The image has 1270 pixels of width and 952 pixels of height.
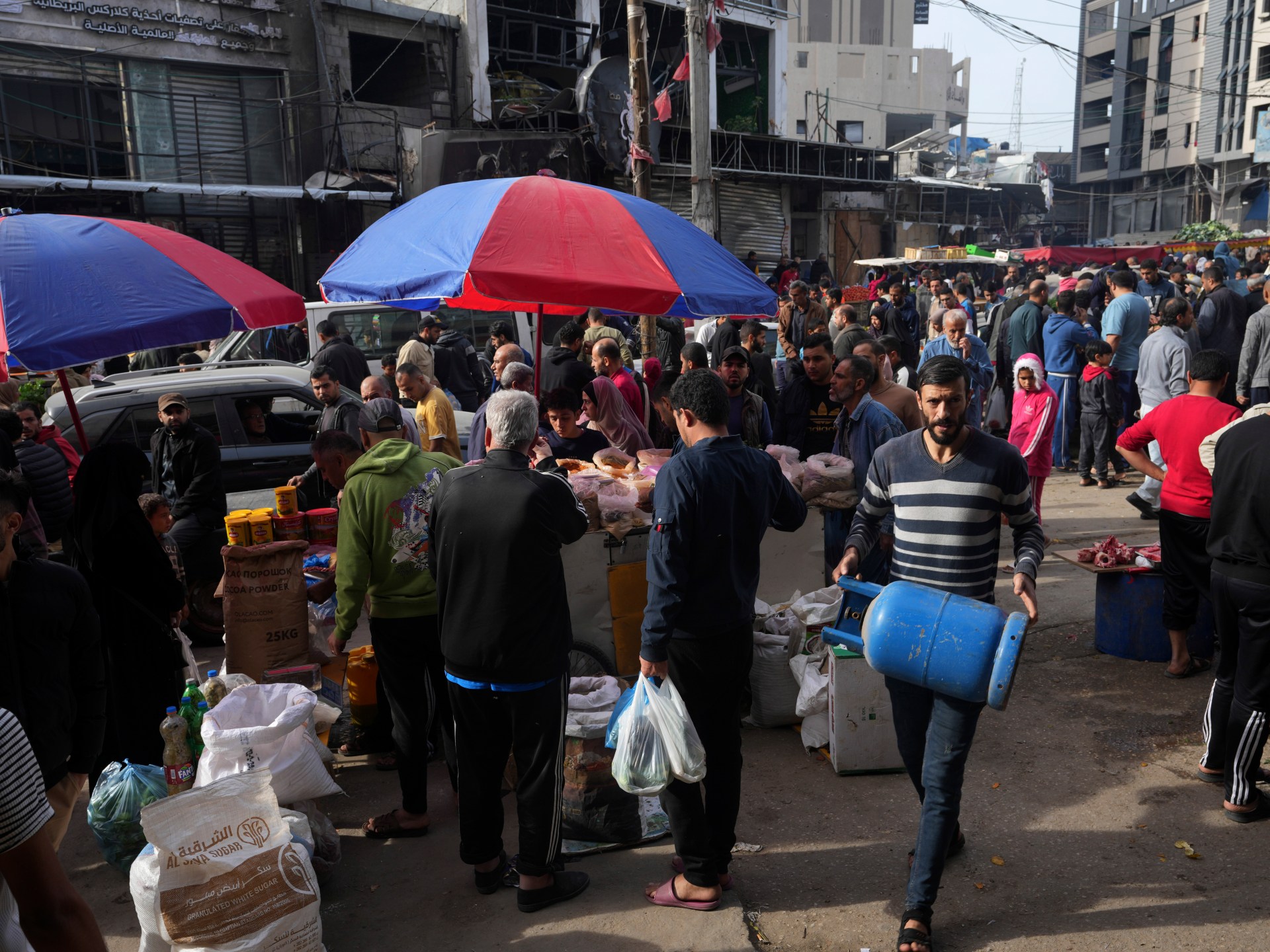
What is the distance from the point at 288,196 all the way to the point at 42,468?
12.9 m

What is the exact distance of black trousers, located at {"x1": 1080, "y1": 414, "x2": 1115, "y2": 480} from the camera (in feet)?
34.6

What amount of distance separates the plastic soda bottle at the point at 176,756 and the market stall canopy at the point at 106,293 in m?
1.53

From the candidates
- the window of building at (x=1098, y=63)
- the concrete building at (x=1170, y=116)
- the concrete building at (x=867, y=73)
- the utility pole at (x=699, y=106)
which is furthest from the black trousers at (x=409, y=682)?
the window of building at (x=1098, y=63)

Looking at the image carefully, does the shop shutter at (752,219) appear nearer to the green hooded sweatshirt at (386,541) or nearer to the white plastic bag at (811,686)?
the white plastic bag at (811,686)

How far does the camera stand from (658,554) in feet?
11.7

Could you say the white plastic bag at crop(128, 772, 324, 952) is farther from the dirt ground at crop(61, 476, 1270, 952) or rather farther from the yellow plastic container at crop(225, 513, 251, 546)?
the yellow plastic container at crop(225, 513, 251, 546)

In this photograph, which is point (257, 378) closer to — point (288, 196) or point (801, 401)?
point (801, 401)

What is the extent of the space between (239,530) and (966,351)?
23.5 ft

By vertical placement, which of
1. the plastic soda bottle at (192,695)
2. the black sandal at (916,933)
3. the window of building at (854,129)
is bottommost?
the black sandal at (916,933)

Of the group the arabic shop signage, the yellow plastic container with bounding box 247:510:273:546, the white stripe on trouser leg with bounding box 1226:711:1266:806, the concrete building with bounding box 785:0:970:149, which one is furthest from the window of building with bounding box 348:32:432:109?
the concrete building with bounding box 785:0:970:149

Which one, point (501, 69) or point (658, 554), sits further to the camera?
point (501, 69)

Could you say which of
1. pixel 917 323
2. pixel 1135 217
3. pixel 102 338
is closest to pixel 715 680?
pixel 102 338

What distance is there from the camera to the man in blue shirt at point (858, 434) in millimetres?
Result: 5832

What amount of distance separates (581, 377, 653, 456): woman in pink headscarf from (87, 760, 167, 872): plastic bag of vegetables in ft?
Result: 12.3
